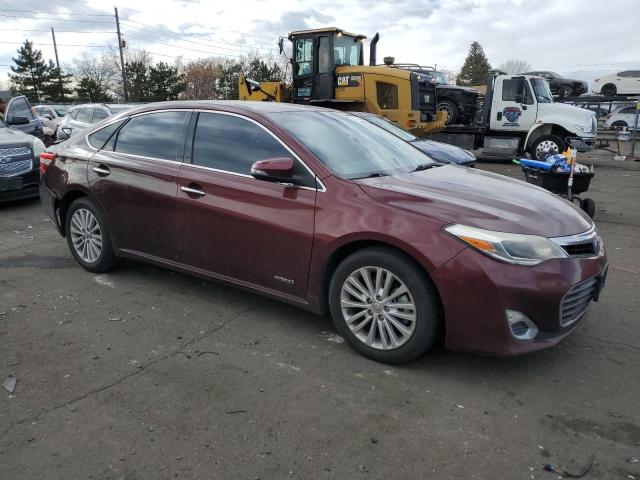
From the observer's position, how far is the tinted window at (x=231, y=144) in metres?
3.92

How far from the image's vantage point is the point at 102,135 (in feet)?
16.4

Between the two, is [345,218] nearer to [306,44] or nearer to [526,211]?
[526,211]

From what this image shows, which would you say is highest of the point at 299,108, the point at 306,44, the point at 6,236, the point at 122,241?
the point at 306,44

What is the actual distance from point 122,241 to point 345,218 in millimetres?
2336

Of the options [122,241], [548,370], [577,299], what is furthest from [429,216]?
[122,241]

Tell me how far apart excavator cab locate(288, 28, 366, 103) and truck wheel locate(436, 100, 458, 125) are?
5073 mm

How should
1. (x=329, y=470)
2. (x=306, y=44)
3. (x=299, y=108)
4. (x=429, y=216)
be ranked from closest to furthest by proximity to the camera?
(x=329, y=470) → (x=429, y=216) → (x=299, y=108) → (x=306, y=44)

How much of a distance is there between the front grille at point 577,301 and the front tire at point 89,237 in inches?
149

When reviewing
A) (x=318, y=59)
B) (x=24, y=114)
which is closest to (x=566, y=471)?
(x=24, y=114)

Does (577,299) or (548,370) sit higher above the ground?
(577,299)

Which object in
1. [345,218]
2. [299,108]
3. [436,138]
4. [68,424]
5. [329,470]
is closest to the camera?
[329,470]

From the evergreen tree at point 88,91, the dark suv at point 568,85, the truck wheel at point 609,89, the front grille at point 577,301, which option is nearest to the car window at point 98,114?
the front grille at point 577,301

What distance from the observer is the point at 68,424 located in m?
2.84

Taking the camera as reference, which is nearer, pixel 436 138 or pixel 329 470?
pixel 329 470
